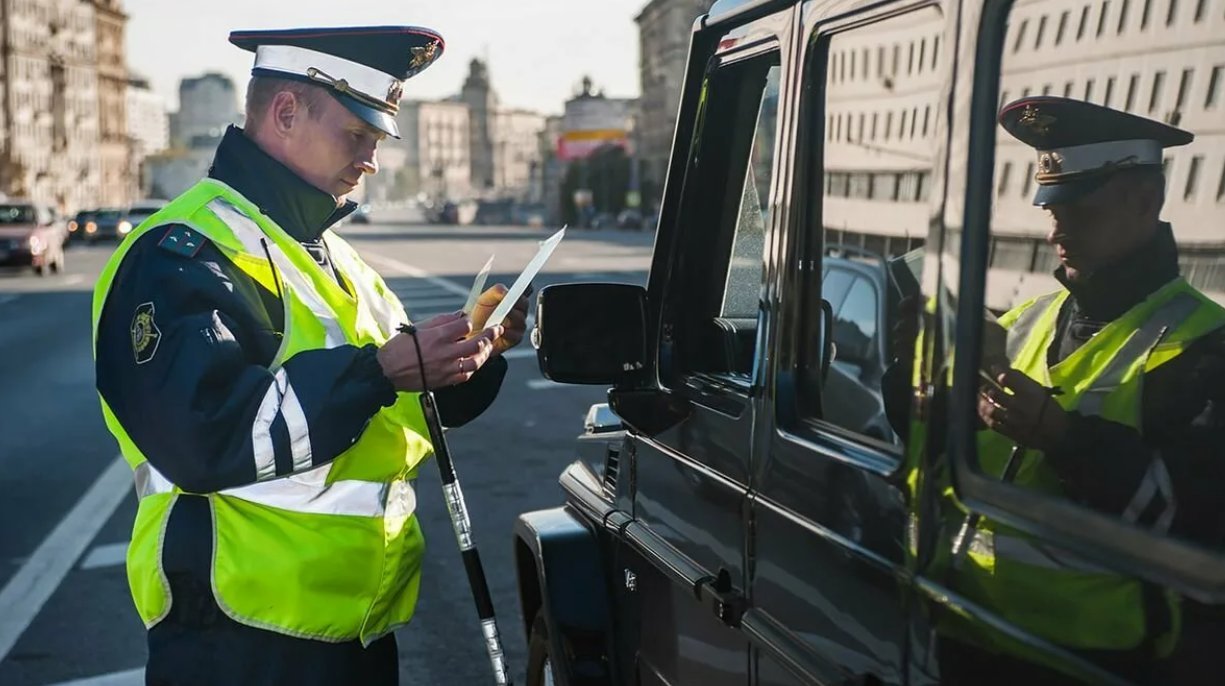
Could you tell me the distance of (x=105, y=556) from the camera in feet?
22.3

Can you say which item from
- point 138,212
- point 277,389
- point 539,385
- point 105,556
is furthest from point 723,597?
point 138,212

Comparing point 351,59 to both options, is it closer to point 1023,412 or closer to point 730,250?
point 730,250

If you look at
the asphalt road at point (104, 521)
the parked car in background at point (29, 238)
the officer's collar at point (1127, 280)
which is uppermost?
the officer's collar at point (1127, 280)

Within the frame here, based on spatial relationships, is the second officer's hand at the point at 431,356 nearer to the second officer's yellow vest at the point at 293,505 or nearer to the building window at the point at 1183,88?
the second officer's yellow vest at the point at 293,505

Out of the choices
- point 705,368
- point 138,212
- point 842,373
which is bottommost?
point 138,212

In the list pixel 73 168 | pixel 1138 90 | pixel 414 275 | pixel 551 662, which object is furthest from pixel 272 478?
pixel 73 168

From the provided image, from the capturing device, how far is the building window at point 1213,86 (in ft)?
4.58

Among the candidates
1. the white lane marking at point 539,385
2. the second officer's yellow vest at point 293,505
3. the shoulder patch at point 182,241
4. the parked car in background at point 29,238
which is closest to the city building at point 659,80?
the parked car in background at point 29,238

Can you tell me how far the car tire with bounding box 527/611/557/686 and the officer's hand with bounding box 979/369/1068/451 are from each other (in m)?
1.76

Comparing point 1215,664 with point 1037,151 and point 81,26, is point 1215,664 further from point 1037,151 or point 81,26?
point 81,26

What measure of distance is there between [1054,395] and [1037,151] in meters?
0.29

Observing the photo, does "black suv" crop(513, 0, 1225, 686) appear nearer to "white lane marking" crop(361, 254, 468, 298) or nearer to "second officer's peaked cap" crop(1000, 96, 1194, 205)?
"second officer's peaked cap" crop(1000, 96, 1194, 205)

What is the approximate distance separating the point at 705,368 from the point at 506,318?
17.6 inches

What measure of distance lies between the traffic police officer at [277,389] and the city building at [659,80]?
115500mm
